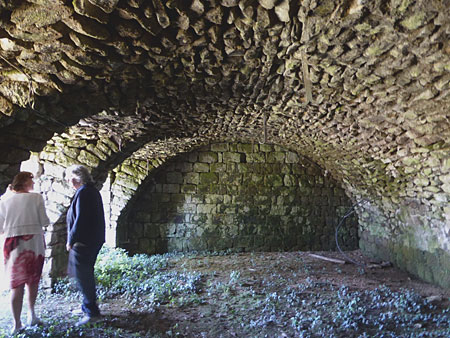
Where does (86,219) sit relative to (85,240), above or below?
above

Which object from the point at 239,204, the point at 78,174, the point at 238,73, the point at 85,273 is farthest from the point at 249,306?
the point at 239,204

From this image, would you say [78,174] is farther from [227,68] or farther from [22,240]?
[227,68]

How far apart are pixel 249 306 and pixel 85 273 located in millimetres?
1778

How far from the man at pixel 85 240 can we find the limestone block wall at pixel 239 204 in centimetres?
348

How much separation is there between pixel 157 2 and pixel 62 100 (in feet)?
4.13

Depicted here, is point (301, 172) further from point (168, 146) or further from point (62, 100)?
point (62, 100)

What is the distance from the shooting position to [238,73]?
2.76 metres

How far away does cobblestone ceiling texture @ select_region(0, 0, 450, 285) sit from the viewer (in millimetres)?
1826

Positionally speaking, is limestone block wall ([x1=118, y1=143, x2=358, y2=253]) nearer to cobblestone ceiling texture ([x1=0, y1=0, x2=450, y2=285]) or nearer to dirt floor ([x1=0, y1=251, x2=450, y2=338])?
dirt floor ([x1=0, y1=251, x2=450, y2=338])

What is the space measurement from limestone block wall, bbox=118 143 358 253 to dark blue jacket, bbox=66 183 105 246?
11.3 feet

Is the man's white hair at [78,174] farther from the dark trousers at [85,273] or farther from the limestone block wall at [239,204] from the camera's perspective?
the limestone block wall at [239,204]

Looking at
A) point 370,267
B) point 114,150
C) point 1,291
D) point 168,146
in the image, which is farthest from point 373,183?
point 1,291

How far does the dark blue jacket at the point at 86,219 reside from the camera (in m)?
2.85

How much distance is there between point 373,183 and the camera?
17.2ft
